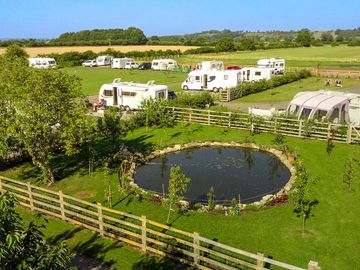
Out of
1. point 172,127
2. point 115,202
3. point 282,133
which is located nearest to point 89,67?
point 172,127

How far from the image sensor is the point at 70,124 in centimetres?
1523

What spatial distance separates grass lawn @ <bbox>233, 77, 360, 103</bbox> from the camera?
119ft

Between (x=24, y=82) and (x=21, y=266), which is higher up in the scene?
(x=24, y=82)

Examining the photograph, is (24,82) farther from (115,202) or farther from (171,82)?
(171,82)

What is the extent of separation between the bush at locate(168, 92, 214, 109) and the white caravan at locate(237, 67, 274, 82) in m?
15.0

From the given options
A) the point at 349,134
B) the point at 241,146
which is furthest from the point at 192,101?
the point at 349,134

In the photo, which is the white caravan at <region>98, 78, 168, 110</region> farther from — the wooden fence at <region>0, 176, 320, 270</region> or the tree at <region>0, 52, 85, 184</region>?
the wooden fence at <region>0, 176, 320, 270</region>

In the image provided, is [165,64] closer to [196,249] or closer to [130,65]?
[130,65]

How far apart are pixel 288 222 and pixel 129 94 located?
2102cm

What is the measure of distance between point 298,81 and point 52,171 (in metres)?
37.3

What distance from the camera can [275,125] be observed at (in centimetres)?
2327

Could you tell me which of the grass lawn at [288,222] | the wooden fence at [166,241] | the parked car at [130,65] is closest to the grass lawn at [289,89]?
the grass lawn at [288,222]

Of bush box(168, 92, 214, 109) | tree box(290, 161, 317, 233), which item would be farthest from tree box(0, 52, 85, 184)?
bush box(168, 92, 214, 109)

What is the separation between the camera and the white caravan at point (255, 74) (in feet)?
149
